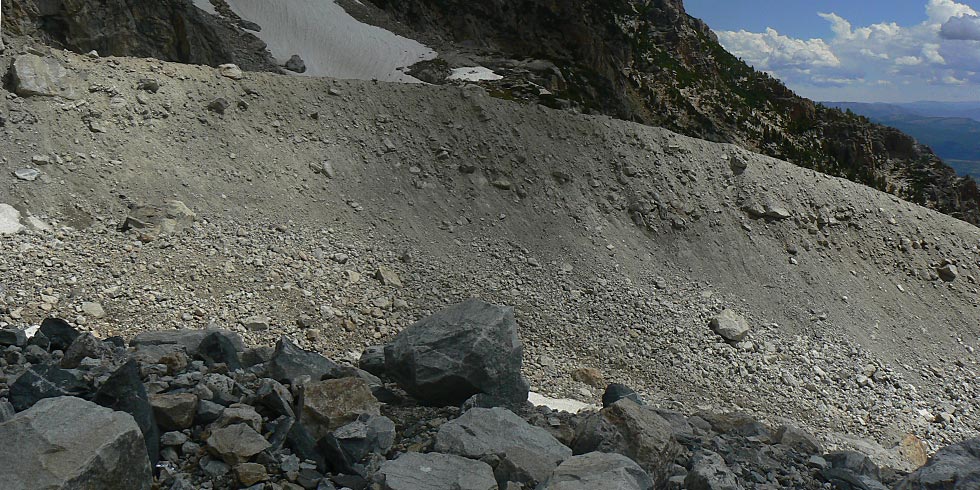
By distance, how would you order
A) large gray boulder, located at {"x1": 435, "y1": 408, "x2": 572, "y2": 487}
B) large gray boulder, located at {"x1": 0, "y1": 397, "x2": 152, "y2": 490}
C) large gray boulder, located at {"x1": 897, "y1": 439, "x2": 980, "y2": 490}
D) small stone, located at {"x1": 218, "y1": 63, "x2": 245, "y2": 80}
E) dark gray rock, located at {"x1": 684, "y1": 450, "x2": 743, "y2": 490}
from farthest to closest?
small stone, located at {"x1": 218, "y1": 63, "x2": 245, "y2": 80}, dark gray rock, located at {"x1": 684, "y1": 450, "x2": 743, "y2": 490}, large gray boulder, located at {"x1": 435, "y1": 408, "x2": 572, "y2": 487}, large gray boulder, located at {"x1": 897, "y1": 439, "x2": 980, "y2": 490}, large gray boulder, located at {"x1": 0, "y1": 397, "x2": 152, "y2": 490}

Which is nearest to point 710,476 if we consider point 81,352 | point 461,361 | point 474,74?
point 461,361

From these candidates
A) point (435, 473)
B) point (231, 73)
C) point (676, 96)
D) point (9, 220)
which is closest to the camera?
point (435, 473)

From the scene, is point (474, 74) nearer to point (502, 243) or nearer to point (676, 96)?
point (502, 243)

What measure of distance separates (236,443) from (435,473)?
178 centimetres

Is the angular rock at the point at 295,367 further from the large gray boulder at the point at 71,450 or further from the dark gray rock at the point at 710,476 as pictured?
the dark gray rock at the point at 710,476

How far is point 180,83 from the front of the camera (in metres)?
17.8

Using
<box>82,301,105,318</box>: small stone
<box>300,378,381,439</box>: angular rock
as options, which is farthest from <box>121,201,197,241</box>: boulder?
<box>300,378,381,439</box>: angular rock

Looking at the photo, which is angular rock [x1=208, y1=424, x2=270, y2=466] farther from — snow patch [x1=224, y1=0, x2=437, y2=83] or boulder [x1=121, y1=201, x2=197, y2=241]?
snow patch [x1=224, y1=0, x2=437, y2=83]

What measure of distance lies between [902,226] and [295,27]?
4544cm

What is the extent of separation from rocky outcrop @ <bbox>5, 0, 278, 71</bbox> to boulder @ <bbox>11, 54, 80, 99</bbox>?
817 inches

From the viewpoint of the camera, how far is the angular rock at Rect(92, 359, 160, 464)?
18.2 ft

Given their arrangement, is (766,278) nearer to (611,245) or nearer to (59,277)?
(611,245)

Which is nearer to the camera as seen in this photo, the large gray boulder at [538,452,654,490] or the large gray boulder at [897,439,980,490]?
the large gray boulder at [538,452,654,490]

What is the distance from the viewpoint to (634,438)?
659cm
